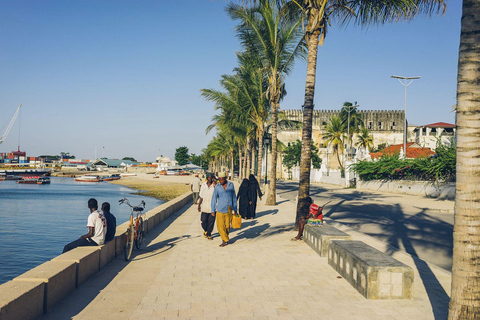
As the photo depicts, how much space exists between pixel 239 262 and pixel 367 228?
7665 mm

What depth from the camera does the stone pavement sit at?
5.28 m

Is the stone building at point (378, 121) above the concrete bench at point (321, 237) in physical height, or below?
above

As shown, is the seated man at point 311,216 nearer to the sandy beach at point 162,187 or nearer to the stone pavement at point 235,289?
the stone pavement at point 235,289

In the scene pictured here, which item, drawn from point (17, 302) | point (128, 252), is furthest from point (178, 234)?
point (17, 302)

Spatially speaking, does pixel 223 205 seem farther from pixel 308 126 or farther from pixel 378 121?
pixel 378 121

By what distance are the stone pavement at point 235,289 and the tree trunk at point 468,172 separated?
1353mm

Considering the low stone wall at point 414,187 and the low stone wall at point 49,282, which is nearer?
the low stone wall at point 49,282

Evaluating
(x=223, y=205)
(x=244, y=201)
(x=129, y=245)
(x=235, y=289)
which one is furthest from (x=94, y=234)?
(x=244, y=201)

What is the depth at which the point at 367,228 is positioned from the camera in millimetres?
14523

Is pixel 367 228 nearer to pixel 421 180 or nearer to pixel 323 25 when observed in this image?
pixel 323 25

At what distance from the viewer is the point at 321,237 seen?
351 inches

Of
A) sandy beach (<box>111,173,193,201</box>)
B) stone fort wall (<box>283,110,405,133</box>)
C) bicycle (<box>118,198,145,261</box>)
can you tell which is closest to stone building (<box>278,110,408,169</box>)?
stone fort wall (<box>283,110,405,133</box>)

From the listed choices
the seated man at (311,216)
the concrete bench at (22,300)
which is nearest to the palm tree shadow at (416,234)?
the seated man at (311,216)

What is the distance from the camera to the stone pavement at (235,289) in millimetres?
5277
